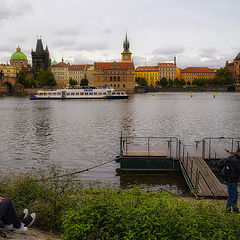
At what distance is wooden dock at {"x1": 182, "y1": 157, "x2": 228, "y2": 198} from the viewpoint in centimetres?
1213

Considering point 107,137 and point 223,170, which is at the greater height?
point 223,170

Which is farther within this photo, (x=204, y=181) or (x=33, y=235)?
(x=204, y=181)

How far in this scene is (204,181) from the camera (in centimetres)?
1345

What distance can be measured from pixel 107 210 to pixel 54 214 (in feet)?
8.47

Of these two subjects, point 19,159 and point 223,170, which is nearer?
point 223,170

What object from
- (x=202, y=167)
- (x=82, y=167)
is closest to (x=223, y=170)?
(x=202, y=167)

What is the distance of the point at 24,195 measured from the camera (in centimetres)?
960

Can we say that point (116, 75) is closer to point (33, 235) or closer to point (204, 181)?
point (204, 181)

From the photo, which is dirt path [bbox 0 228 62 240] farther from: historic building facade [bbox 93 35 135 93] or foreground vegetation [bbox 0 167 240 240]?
historic building facade [bbox 93 35 135 93]

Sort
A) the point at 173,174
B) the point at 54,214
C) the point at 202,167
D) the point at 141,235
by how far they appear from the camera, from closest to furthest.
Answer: the point at 141,235 < the point at 54,214 < the point at 202,167 < the point at 173,174

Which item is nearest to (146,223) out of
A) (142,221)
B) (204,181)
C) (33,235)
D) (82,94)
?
(142,221)

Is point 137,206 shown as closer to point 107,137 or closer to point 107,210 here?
point 107,210

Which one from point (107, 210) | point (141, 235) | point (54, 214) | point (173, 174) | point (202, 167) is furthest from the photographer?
point (173, 174)

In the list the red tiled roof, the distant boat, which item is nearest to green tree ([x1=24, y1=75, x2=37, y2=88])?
the red tiled roof
